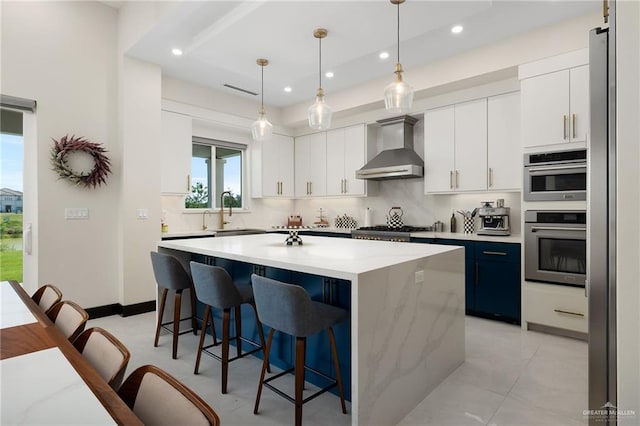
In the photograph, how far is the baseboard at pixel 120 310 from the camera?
12.9ft

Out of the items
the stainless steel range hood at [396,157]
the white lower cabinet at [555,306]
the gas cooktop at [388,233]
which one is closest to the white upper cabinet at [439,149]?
the stainless steel range hood at [396,157]

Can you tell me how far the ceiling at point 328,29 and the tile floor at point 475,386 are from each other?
2774 mm

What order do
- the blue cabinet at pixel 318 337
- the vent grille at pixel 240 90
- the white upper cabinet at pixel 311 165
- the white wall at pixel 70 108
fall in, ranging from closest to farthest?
the blue cabinet at pixel 318 337
the white wall at pixel 70 108
the vent grille at pixel 240 90
the white upper cabinet at pixel 311 165

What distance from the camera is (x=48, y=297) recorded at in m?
1.97

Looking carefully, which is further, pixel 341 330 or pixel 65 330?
pixel 341 330

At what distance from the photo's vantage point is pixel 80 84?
3.83m

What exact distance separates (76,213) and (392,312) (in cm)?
358

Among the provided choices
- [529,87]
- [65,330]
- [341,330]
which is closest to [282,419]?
[341,330]

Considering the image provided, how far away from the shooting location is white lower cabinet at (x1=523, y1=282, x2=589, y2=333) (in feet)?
10.5

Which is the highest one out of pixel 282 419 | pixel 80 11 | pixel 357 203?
pixel 80 11

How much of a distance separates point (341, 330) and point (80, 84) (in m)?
3.82

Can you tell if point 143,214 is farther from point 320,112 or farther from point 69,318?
point 69,318

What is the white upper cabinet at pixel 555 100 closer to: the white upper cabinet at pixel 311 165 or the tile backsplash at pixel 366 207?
the tile backsplash at pixel 366 207

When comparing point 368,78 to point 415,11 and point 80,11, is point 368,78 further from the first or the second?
point 80,11
